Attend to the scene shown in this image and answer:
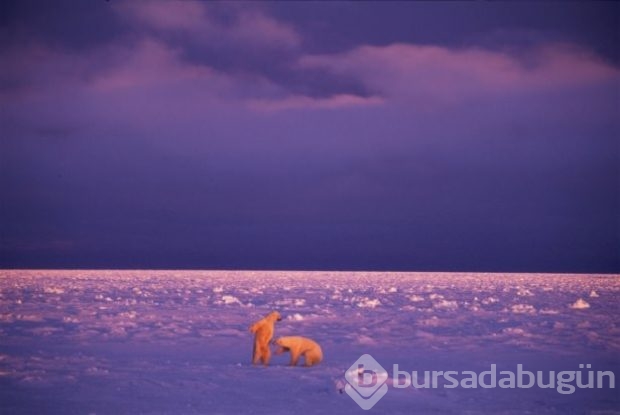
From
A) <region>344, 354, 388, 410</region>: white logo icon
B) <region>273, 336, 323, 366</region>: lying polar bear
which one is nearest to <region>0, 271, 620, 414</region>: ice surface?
<region>344, 354, 388, 410</region>: white logo icon

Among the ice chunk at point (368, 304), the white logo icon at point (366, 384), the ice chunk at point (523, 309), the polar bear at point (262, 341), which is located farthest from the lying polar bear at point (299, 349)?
the ice chunk at point (368, 304)

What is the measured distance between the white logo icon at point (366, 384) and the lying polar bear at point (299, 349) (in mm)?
535

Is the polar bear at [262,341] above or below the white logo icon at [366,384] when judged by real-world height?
above

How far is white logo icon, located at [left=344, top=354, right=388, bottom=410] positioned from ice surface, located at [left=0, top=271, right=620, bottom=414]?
0.41 ft

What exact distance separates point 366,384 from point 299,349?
167 cm

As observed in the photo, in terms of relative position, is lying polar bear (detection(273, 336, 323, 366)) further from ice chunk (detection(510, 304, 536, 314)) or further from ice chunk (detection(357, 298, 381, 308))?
ice chunk (detection(357, 298, 381, 308))

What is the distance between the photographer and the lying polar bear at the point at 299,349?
9.58 meters

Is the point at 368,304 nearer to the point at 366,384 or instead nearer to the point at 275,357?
the point at 275,357

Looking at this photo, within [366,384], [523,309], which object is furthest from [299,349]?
[523,309]

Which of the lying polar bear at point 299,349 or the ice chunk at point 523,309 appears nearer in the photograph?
the lying polar bear at point 299,349

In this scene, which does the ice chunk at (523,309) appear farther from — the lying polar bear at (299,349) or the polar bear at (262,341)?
the polar bear at (262,341)

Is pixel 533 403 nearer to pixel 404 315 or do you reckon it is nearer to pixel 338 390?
pixel 338 390

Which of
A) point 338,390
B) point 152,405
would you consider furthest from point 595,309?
point 152,405

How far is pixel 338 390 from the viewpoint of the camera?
7953 millimetres
